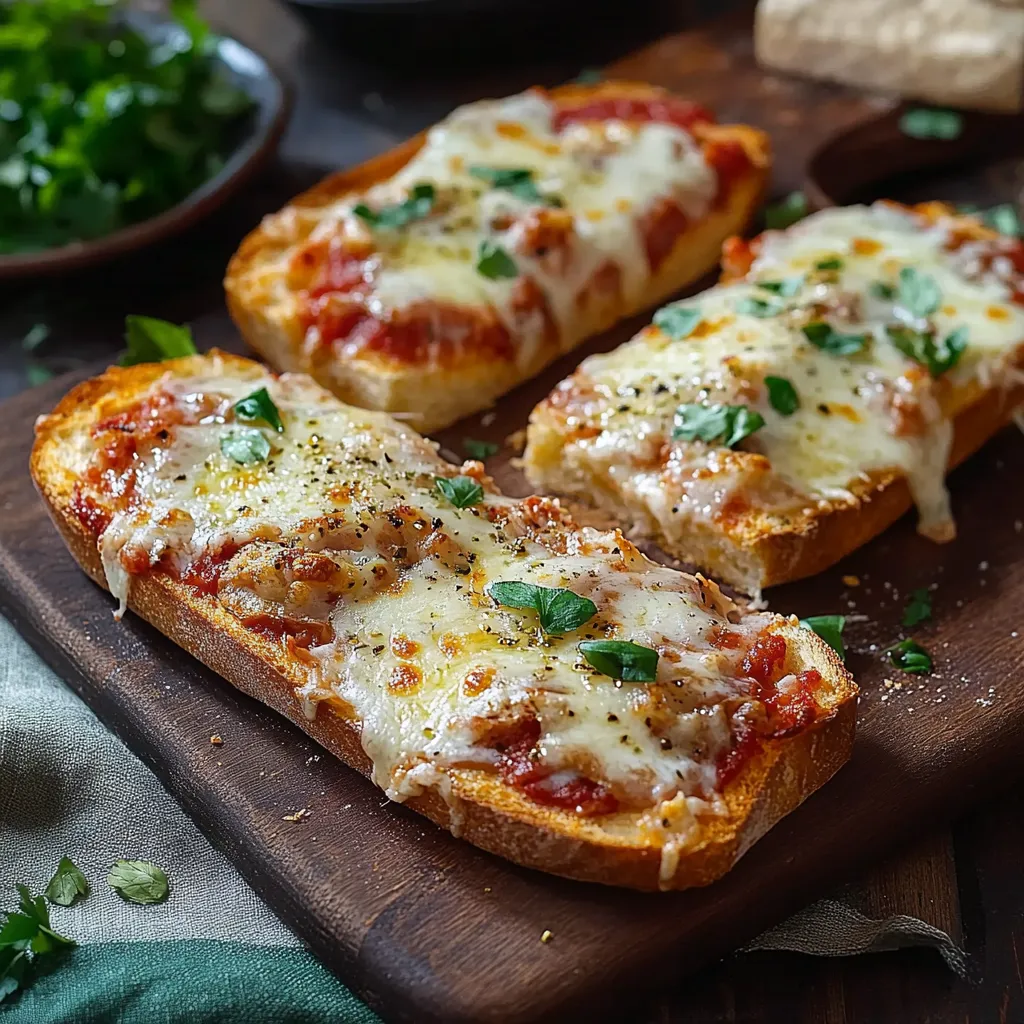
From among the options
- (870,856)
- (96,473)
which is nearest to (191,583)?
(96,473)

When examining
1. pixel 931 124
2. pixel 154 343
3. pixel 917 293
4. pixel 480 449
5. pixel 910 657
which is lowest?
pixel 480 449

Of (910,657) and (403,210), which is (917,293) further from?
(403,210)

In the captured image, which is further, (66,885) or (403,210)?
(403,210)

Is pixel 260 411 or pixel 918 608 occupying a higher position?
pixel 260 411

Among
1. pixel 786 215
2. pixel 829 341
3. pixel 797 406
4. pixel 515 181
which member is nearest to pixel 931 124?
pixel 786 215

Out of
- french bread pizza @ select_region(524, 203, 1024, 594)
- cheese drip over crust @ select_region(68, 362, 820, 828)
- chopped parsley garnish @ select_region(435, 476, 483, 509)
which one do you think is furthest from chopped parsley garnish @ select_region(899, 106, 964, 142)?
chopped parsley garnish @ select_region(435, 476, 483, 509)

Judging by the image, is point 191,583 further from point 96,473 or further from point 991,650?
point 991,650

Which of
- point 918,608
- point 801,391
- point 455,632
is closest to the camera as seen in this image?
point 455,632
